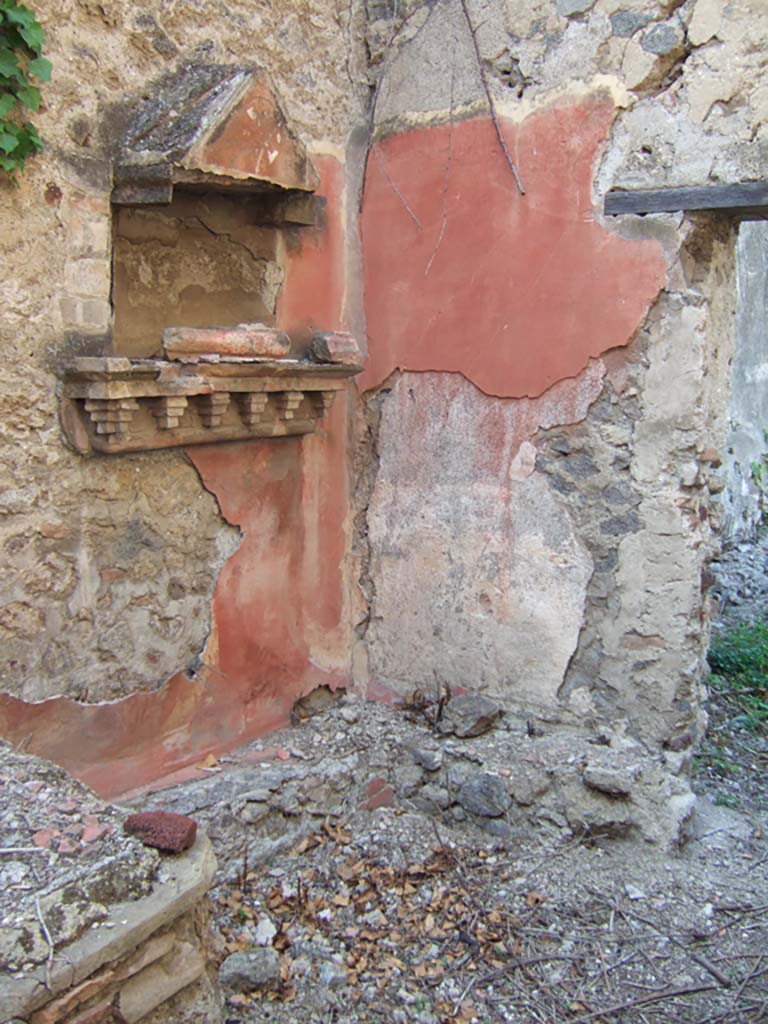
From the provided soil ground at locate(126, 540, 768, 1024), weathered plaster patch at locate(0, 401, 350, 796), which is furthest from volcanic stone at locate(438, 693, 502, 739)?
weathered plaster patch at locate(0, 401, 350, 796)

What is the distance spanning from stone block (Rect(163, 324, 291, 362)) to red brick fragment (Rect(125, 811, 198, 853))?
1.60 m

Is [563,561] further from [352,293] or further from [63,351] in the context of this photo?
[63,351]

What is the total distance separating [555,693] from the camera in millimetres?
3588

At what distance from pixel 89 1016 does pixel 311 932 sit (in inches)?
60.1

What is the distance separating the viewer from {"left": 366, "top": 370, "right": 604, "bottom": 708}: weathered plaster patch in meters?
3.52

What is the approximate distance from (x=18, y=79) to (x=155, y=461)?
122 centimetres

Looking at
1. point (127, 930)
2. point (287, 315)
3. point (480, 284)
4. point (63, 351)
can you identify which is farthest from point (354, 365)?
point (127, 930)

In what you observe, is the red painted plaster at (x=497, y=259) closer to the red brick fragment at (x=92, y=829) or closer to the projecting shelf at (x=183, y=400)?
the projecting shelf at (x=183, y=400)

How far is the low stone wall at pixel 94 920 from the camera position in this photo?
1533 millimetres

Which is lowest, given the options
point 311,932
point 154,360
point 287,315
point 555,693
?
point 311,932

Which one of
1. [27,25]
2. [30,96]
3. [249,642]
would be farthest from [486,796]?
[27,25]

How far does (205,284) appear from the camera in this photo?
3381 millimetres

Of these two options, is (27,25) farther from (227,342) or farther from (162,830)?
(162,830)

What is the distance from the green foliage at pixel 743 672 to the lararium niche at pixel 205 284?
274cm
